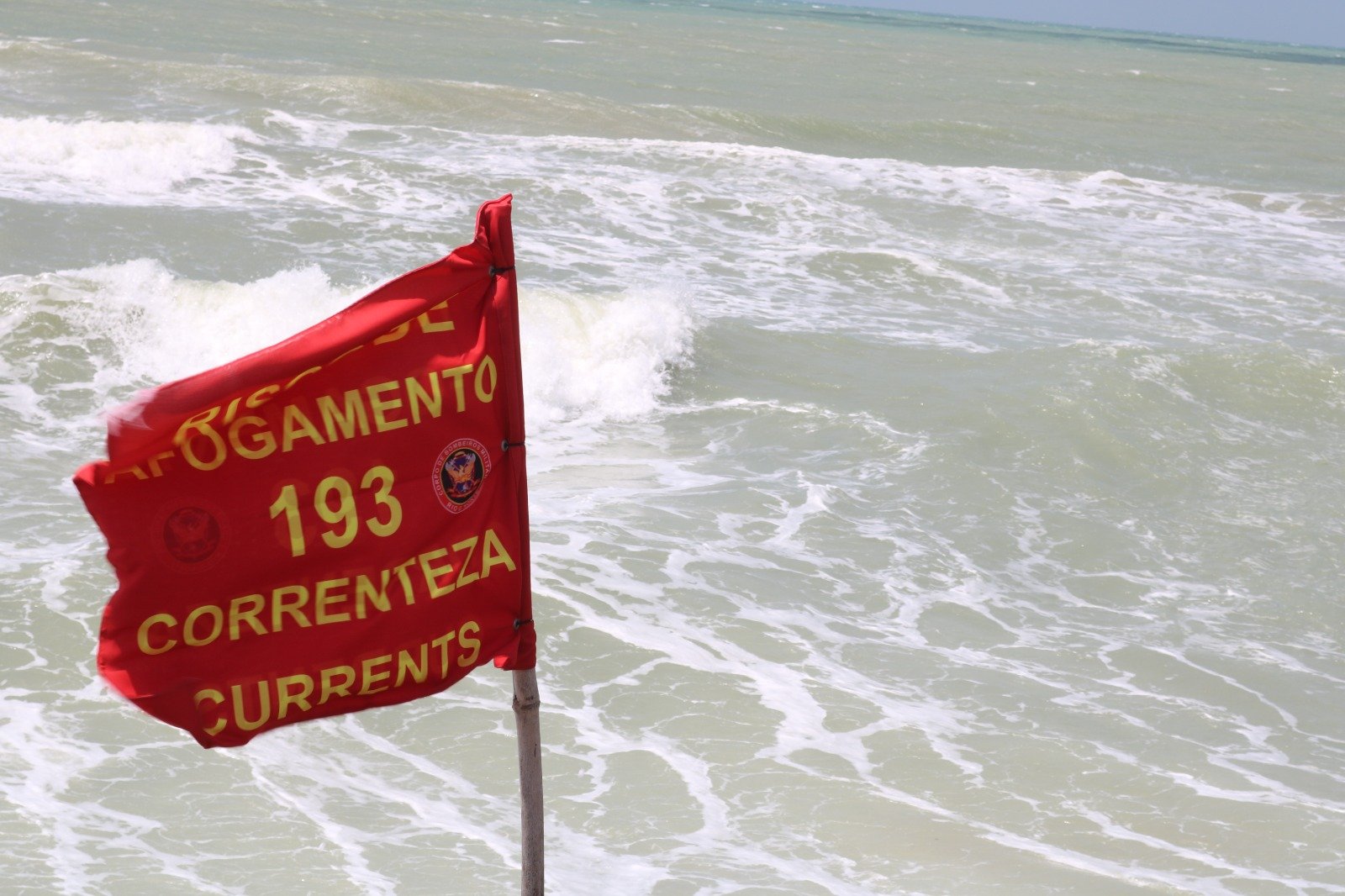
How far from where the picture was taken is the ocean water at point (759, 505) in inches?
208

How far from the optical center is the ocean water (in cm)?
529

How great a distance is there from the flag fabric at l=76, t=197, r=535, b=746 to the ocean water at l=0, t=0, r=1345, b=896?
7.94ft

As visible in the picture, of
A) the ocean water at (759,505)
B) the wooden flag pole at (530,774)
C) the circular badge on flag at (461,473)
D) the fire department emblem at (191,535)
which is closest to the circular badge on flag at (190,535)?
the fire department emblem at (191,535)

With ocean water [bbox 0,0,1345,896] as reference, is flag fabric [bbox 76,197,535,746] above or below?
above

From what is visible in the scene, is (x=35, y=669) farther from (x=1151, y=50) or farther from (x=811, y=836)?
(x=1151, y=50)

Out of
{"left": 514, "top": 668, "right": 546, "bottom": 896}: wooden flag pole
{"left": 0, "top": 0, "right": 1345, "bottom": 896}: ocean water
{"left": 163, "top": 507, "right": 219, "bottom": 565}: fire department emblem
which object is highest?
{"left": 163, "top": 507, "right": 219, "bottom": 565}: fire department emblem

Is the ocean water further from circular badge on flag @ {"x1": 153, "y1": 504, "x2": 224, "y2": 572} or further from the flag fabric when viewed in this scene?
circular badge on flag @ {"x1": 153, "y1": 504, "x2": 224, "y2": 572}

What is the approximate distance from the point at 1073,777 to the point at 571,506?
3.50 m

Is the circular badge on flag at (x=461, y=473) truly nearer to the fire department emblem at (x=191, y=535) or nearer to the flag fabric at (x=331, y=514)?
the flag fabric at (x=331, y=514)

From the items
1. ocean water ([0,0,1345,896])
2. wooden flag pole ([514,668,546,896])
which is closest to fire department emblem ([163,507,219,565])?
wooden flag pole ([514,668,546,896])

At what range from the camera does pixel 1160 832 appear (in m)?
5.48

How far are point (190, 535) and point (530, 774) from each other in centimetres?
88

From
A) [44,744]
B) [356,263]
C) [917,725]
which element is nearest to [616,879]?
[917,725]

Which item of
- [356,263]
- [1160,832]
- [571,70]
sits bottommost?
[1160,832]
